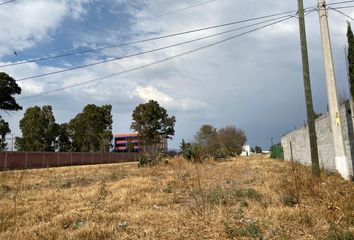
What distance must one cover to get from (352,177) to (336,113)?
7.63 ft

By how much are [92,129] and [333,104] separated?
58.9m

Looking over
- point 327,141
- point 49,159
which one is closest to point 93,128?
point 49,159

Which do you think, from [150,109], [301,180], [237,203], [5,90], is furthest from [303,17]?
[150,109]

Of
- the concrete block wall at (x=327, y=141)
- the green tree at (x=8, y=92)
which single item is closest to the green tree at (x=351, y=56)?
the concrete block wall at (x=327, y=141)

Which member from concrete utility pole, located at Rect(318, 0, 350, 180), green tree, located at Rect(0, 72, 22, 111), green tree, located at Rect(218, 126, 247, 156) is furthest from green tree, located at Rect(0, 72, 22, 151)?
green tree, located at Rect(218, 126, 247, 156)

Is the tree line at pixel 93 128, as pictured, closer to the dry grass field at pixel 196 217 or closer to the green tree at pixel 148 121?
the green tree at pixel 148 121

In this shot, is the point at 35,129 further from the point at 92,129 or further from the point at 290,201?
the point at 290,201

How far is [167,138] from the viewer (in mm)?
71500

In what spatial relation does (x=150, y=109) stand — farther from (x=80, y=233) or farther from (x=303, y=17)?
(x=80, y=233)

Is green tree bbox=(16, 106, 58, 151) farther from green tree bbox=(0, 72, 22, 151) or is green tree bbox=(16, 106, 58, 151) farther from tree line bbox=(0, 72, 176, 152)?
green tree bbox=(0, 72, 22, 151)

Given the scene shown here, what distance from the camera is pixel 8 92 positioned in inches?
1679

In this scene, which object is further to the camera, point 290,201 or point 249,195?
point 249,195

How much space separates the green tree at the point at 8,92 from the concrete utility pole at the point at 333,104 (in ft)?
126

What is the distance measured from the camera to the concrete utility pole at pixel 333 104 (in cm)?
1262
